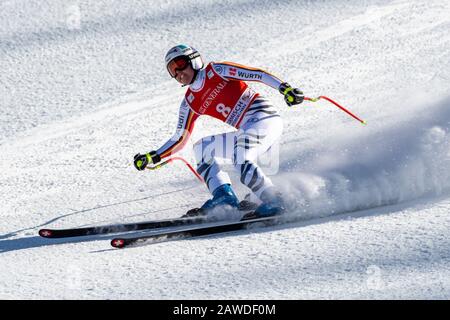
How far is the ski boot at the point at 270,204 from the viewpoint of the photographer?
6.19 m

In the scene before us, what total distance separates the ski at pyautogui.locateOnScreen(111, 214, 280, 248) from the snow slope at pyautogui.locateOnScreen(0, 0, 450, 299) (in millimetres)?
66

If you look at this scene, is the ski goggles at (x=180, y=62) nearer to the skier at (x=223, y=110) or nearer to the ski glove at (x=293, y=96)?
the skier at (x=223, y=110)

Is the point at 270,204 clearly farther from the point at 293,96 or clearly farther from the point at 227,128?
the point at 227,128

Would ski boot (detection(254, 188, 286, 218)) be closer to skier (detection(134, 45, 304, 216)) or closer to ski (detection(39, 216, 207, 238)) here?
skier (detection(134, 45, 304, 216))

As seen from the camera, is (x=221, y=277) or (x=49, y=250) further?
(x=49, y=250)

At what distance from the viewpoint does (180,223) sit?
21.2ft

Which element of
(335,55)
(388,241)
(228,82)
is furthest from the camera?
(335,55)

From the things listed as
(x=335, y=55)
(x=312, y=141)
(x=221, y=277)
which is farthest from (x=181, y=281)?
(x=335, y=55)

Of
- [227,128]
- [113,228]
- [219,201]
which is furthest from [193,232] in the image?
[227,128]

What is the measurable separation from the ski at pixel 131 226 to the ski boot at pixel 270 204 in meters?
0.28

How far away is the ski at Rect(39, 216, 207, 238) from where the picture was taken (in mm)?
6336

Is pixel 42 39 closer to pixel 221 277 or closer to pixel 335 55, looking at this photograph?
pixel 335 55

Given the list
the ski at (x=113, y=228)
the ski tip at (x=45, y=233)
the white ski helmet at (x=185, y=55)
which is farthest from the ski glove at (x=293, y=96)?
the ski tip at (x=45, y=233)
